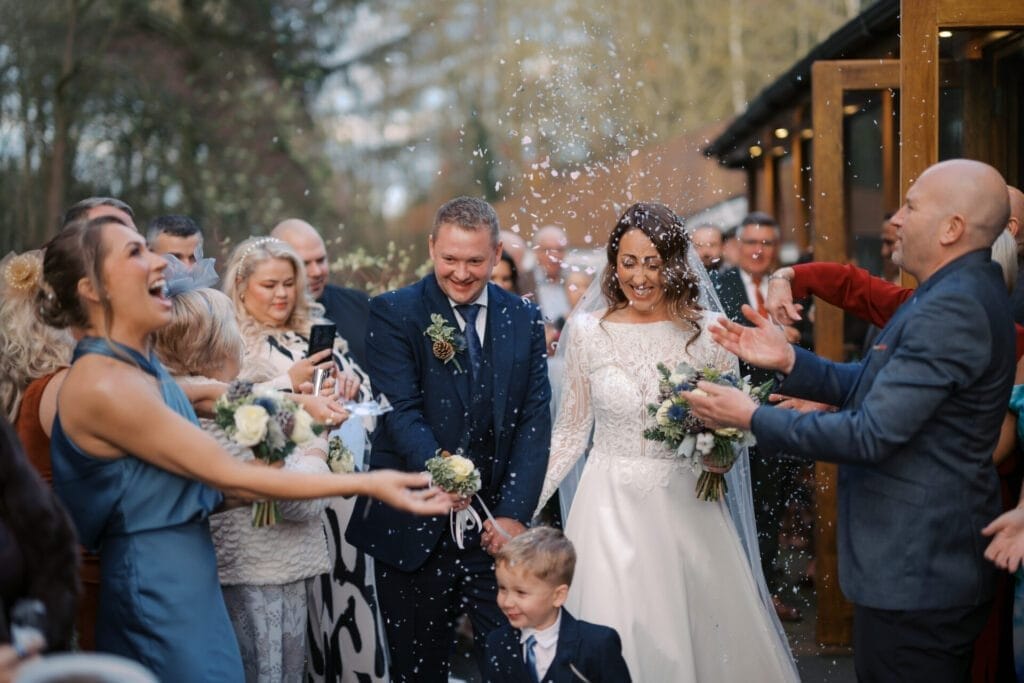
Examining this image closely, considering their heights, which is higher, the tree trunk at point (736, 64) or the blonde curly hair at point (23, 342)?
the tree trunk at point (736, 64)

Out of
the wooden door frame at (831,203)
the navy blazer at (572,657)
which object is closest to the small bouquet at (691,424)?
the navy blazer at (572,657)

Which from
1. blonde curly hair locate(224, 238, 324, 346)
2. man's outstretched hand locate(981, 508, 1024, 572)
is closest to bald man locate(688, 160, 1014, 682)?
→ man's outstretched hand locate(981, 508, 1024, 572)

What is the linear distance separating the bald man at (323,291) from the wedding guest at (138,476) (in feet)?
10.6

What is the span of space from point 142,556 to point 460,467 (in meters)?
1.29

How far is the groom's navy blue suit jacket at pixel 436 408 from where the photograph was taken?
5.13 m

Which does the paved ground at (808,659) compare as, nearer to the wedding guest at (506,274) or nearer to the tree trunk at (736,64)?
the wedding guest at (506,274)

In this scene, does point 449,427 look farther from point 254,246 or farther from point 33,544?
point 33,544

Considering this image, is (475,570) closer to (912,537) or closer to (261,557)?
(261,557)

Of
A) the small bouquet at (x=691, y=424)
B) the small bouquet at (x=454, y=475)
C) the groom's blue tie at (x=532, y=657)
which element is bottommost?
the groom's blue tie at (x=532, y=657)

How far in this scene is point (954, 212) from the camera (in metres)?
4.10

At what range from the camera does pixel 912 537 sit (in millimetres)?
4035

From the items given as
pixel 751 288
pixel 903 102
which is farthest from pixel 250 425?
pixel 751 288

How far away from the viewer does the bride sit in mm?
5270

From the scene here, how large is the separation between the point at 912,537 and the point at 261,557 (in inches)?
96.7
